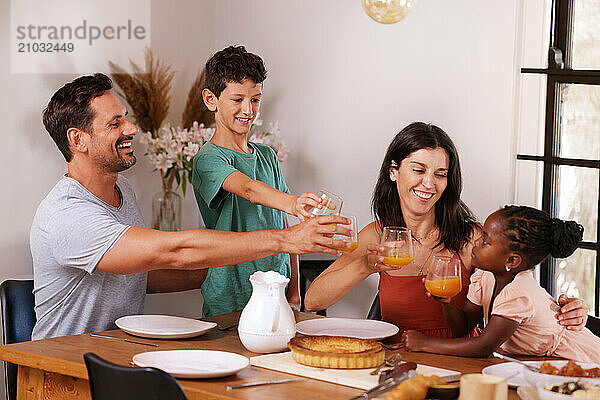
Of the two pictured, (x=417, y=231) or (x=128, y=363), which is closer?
(x=128, y=363)

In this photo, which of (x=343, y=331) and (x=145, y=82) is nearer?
(x=343, y=331)

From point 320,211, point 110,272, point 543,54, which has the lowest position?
point 110,272

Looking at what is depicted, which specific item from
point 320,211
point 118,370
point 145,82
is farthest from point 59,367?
point 145,82

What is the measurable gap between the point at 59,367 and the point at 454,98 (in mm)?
2051

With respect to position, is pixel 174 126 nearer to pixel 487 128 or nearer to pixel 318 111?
pixel 318 111

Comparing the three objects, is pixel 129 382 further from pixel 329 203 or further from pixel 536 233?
pixel 536 233

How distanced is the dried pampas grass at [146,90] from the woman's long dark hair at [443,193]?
1225 millimetres

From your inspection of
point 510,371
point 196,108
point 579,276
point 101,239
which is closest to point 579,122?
point 579,276

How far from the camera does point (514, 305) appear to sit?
85.5 inches

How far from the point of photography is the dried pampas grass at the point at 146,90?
3.52m

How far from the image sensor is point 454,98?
347 centimetres

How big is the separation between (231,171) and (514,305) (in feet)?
3.47

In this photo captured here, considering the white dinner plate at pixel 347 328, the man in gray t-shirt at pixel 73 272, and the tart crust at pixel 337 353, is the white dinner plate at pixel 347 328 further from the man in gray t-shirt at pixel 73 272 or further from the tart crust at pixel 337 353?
the man in gray t-shirt at pixel 73 272

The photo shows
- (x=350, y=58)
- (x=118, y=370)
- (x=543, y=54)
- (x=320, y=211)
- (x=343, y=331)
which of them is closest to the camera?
(x=118, y=370)
